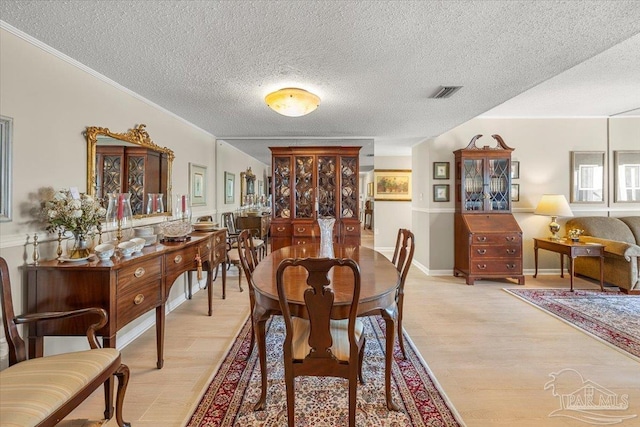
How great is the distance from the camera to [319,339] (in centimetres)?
141

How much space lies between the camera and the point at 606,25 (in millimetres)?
1712

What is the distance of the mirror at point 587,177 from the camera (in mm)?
4656

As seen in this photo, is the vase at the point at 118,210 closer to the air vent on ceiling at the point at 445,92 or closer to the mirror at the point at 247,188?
the air vent on ceiling at the point at 445,92

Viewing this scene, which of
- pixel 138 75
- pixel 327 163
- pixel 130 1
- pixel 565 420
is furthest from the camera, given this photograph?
pixel 327 163

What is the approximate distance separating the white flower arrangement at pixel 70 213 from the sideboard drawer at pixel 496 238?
13.8 ft

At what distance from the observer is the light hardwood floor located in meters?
1.72

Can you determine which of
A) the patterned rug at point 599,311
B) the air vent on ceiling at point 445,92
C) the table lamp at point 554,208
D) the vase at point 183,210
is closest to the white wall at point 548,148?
the table lamp at point 554,208

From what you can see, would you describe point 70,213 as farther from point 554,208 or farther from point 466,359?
point 554,208

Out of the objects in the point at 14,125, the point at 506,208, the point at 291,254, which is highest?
the point at 14,125

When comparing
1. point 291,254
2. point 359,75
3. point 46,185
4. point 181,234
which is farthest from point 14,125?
point 359,75

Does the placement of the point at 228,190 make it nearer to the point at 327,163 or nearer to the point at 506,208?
the point at 327,163

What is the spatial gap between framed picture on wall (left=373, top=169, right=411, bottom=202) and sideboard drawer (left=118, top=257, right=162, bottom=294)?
557 cm

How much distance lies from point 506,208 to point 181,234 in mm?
4315

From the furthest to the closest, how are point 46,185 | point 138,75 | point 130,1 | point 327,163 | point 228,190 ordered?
1. point 228,190
2. point 327,163
3. point 138,75
4. point 46,185
5. point 130,1
